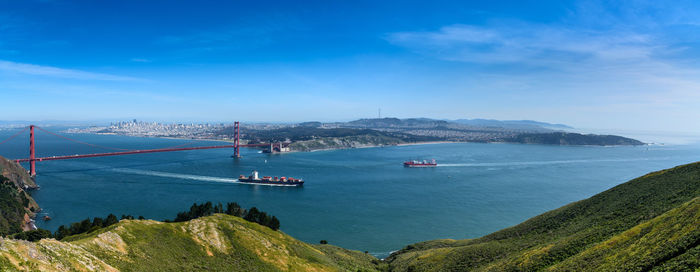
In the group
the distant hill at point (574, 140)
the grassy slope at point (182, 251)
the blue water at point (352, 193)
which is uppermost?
the distant hill at point (574, 140)

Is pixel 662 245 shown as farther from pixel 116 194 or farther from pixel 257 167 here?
pixel 257 167

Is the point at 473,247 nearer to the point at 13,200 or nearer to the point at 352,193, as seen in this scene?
the point at 352,193

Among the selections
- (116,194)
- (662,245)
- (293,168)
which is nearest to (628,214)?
(662,245)

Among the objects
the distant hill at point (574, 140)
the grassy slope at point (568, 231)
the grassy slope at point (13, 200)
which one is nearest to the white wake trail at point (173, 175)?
the grassy slope at point (13, 200)

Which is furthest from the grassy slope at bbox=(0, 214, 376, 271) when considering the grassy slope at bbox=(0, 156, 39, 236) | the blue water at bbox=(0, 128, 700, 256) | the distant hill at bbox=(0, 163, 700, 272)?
the grassy slope at bbox=(0, 156, 39, 236)

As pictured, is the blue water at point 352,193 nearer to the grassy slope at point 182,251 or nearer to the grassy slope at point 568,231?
the grassy slope at point 568,231
